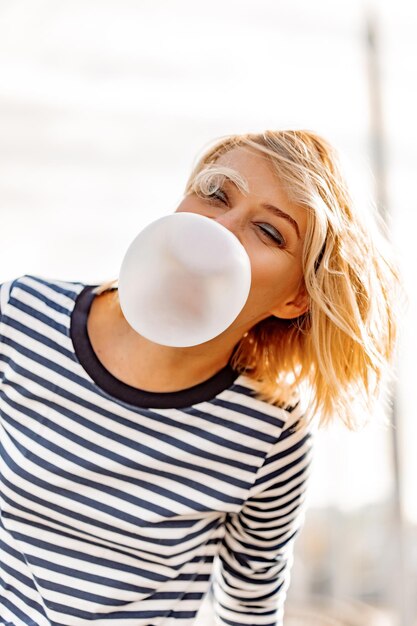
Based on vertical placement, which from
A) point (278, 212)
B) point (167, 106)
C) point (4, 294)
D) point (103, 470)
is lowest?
point (103, 470)

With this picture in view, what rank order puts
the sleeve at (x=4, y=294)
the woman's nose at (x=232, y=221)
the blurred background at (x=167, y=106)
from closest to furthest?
the woman's nose at (x=232, y=221) → the sleeve at (x=4, y=294) → the blurred background at (x=167, y=106)

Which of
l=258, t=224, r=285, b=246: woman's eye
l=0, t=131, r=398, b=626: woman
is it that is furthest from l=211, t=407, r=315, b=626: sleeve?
l=258, t=224, r=285, b=246: woman's eye

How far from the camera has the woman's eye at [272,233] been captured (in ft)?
2.67

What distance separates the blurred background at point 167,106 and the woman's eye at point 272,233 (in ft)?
5.08

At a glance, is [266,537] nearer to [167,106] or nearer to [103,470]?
[103,470]

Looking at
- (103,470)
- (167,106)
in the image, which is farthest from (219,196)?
(167,106)

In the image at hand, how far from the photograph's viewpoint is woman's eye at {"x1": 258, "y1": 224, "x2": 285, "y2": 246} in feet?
2.67

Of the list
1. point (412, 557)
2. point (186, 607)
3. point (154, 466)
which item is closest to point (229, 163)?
point (154, 466)

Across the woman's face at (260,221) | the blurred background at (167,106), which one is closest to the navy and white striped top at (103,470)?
the woman's face at (260,221)

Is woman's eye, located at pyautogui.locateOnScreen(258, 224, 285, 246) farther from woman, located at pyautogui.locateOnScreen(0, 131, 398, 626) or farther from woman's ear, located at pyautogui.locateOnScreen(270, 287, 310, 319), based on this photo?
woman's ear, located at pyautogui.locateOnScreen(270, 287, 310, 319)

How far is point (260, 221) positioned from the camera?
2.65ft

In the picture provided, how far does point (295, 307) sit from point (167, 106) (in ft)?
5.95

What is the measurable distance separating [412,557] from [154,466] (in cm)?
220

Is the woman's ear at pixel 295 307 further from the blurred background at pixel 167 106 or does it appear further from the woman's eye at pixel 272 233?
the blurred background at pixel 167 106
